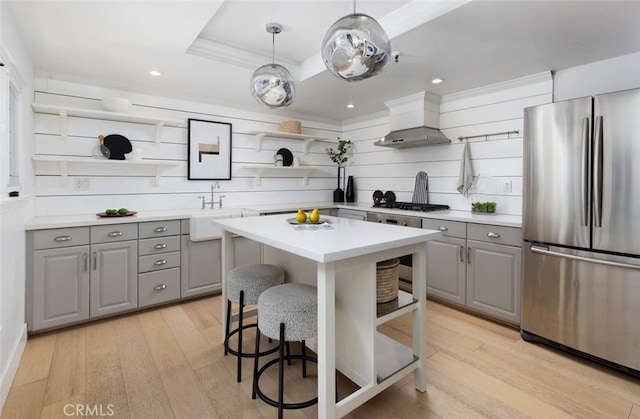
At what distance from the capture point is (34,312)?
2.51 metres

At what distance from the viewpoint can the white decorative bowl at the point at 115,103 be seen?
3.07 metres

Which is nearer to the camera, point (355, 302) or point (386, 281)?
point (355, 302)

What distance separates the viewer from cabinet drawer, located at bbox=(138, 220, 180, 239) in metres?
3.01

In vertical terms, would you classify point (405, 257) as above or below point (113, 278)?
above

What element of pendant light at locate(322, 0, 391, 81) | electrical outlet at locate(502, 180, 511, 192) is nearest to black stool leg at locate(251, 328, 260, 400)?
pendant light at locate(322, 0, 391, 81)

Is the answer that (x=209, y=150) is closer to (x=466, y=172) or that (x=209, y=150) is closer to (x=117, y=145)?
(x=117, y=145)

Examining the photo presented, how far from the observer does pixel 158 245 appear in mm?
3096

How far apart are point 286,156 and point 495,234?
9.42 ft

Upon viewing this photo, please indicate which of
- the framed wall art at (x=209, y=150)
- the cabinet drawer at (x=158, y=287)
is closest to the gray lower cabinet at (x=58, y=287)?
the cabinet drawer at (x=158, y=287)

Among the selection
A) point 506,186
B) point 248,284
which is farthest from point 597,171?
point 248,284

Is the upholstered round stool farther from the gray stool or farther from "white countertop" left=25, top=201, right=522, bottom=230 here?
"white countertop" left=25, top=201, right=522, bottom=230

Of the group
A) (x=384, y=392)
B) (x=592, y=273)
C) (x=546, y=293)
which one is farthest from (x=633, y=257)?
(x=384, y=392)

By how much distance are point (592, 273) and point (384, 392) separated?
1628 mm

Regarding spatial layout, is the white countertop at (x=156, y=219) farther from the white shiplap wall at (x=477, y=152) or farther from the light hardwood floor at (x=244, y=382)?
the light hardwood floor at (x=244, y=382)
